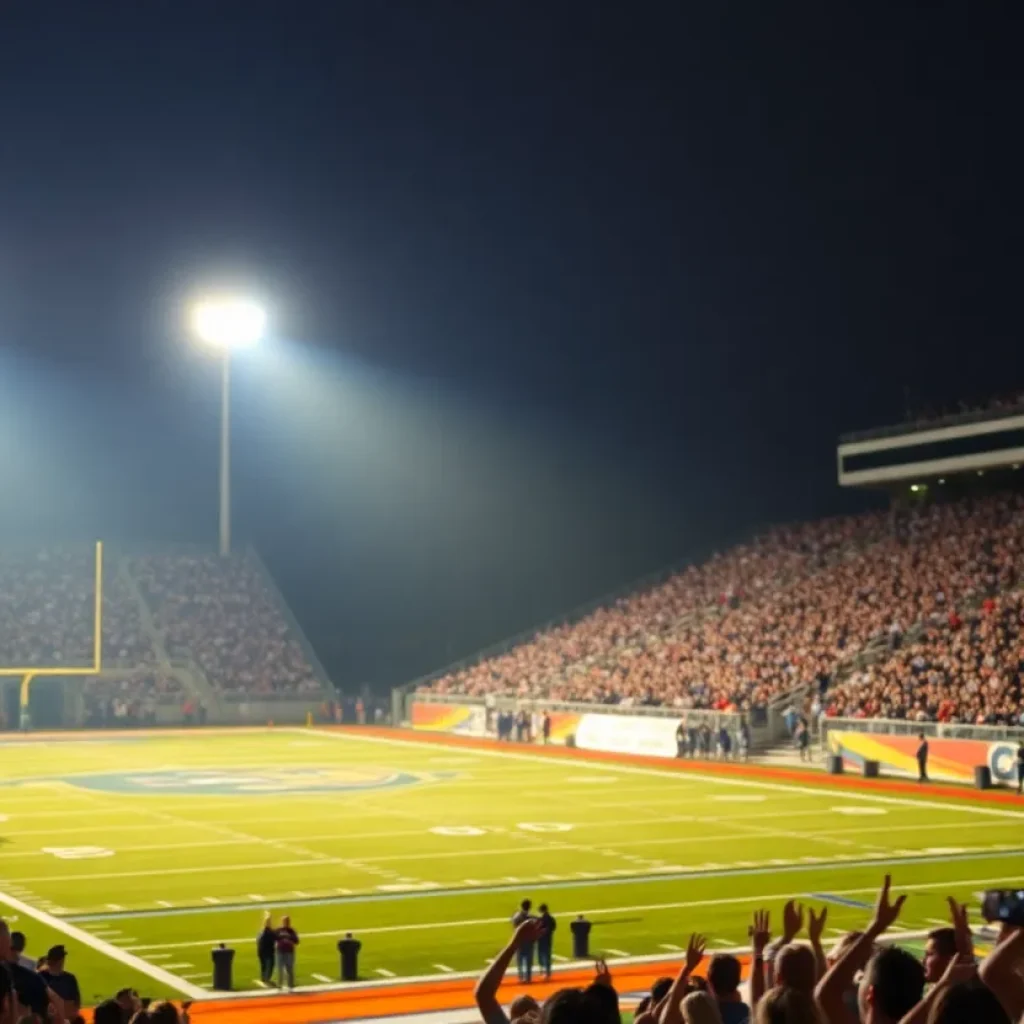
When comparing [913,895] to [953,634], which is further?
[953,634]

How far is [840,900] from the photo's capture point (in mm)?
21125

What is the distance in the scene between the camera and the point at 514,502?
69.9 meters

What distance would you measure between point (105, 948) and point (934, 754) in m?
23.9

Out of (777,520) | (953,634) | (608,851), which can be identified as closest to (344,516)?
(777,520)

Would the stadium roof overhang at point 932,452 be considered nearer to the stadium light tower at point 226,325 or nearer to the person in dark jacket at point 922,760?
the person in dark jacket at point 922,760

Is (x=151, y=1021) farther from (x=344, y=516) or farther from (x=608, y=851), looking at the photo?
(x=344, y=516)

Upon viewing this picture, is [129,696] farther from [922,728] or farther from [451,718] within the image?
Answer: [922,728]

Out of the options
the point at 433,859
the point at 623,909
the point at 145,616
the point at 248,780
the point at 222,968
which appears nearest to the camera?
the point at 222,968

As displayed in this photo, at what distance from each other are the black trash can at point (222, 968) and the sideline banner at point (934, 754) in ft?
75.0

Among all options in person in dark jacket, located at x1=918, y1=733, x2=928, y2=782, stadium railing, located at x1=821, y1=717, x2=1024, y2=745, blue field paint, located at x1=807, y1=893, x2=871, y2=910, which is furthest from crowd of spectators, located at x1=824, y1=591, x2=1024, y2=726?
blue field paint, located at x1=807, y1=893, x2=871, y2=910

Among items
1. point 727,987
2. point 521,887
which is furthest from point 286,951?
point 727,987

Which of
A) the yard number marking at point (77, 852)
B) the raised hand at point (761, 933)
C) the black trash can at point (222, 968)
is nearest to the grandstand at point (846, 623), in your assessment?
the yard number marking at point (77, 852)

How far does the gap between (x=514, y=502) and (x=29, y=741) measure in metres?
22.9

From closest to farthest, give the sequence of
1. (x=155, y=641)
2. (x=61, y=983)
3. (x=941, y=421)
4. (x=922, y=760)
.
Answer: (x=61, y=983)
(x=922, y=760)
(x=941, y=421)
(x=155, y=641)
